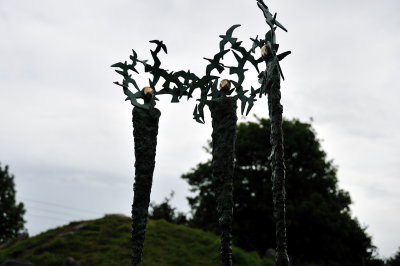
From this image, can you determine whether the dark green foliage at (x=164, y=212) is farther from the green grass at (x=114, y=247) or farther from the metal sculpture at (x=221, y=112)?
the metal sculpture at (x=221, y=112)

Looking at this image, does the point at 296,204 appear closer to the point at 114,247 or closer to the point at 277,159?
the point at 114,247

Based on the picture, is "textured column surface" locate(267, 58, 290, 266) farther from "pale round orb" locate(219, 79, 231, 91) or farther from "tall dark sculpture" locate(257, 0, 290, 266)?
"pale round orb" locate(219, 79, 231, 91)

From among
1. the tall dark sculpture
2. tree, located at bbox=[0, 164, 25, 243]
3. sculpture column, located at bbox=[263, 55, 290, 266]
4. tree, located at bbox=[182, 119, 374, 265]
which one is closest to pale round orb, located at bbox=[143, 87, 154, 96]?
the tall dark sculpture

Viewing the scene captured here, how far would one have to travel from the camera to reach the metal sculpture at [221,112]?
627 centimetres

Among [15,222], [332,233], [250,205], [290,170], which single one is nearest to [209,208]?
[250,205]

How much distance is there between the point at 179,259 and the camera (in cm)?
1590

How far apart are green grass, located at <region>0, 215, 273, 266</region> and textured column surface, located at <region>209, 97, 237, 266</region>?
9384 mm

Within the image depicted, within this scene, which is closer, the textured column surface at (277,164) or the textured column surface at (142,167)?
the textured column surface at (277,164)

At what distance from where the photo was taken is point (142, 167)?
22.8ft

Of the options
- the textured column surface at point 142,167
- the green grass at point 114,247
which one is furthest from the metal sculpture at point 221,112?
the green grass at point 114,247

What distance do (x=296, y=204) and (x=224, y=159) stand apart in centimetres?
1653

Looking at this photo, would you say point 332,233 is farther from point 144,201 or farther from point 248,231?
point 144,201

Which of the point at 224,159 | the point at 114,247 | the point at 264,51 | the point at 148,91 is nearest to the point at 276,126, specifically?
the point at 224,159

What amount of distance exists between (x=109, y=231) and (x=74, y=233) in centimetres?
139
